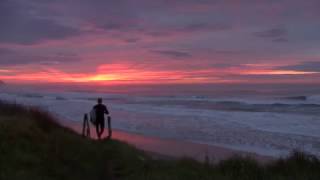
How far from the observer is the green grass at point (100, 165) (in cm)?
1038

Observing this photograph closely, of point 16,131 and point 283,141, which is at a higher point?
point 16,131

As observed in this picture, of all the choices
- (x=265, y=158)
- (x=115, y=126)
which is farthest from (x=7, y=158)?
(x=115, y=126)

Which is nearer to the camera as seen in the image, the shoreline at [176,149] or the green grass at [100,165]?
the green grass at [100,165]

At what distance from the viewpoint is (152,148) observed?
65.1 feet

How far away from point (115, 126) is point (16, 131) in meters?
13.8

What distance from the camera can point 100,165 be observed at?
1238 centimetres

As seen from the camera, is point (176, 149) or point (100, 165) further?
point (176, 149)

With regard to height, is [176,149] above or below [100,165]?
below

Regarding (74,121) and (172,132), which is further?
(74,121)

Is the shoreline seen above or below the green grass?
below

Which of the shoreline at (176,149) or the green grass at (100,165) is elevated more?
the green grass at (100,165)

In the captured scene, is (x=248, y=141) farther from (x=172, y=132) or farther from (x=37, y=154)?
(x=37, y=154)

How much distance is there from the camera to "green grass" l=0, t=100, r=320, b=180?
1038cm

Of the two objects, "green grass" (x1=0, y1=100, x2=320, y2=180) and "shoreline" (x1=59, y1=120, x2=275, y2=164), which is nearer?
"green grass" (x1=0, y1=100, x2=320, y2=180)
